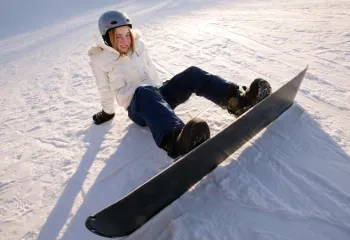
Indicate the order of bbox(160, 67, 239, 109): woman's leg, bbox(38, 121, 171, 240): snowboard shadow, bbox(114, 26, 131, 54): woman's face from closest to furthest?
bbox(38, 121, 171, 240): snowboard shadow
bbox(160, 67, 239, 109): woman's leg
bbox(114, 26, 131, 54): woman's face

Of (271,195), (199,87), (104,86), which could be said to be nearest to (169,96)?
(199,87)

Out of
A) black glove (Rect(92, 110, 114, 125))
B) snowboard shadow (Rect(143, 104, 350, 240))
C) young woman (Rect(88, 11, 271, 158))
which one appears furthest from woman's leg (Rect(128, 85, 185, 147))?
black glove (Rect(92, 110, 114, 125))

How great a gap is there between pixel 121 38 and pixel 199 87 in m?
0.74

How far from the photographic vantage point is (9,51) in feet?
26.6

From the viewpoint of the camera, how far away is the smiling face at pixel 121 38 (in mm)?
2059

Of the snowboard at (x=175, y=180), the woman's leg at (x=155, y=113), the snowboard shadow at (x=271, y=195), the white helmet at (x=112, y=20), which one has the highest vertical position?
the white helmet at (x=112, y=20)

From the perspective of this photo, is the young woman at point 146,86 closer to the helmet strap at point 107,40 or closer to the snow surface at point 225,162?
the helmet strap at point 107,40

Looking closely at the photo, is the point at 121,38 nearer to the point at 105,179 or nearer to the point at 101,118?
the point at 101,118

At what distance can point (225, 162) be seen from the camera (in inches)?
66.1

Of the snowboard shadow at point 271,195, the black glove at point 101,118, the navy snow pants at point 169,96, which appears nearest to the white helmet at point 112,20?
the navy snow pants at point 169,96

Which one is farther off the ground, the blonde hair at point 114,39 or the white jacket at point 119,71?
the blonde hair at point 114,39

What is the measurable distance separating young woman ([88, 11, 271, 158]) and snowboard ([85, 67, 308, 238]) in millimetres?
176

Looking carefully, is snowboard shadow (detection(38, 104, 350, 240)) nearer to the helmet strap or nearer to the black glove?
the black glove

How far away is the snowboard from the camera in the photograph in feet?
3.93
